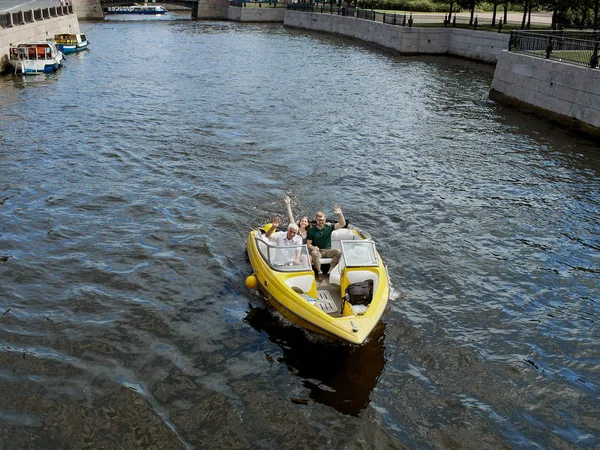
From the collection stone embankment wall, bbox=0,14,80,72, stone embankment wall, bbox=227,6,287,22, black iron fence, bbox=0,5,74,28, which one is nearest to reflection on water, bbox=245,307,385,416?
stone embankment wall, bbox=0,14,80,72

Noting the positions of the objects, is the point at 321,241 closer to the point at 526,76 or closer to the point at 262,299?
the point at 262,299

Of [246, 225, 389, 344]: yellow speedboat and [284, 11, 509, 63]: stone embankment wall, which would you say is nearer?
[246, 225, 389, 344]: yellow speedboat

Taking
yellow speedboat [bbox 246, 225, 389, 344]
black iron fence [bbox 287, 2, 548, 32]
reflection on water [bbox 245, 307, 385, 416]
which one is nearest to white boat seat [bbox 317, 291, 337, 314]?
yellow speedboat [bbox 246, 225, 389, 344]

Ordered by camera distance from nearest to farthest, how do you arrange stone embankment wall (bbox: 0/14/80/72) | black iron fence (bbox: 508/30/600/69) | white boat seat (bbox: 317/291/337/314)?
white boat seat (bbox: 317/291/337/314) → black iron fence (bbox: 508/30/600/69) → stone embankment wall (bbox: 0/14/80/72)

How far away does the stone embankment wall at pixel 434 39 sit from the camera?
4662 cm

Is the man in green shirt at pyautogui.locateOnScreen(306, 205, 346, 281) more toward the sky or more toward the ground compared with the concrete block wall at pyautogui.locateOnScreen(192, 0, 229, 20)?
more toward the ground

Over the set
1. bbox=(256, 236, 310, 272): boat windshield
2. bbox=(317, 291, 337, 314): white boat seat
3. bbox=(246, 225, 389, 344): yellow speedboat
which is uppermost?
bbox=(256, 236, 310, 272): boat windshield

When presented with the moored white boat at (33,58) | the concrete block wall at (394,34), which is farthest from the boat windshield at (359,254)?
the concrete block wall at (394,34)

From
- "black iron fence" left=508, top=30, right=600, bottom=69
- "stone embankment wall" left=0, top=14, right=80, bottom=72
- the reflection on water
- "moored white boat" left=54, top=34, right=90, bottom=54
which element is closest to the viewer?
the reflection on water

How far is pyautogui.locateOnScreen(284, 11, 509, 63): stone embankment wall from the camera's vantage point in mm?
46625

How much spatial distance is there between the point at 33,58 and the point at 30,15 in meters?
10.6

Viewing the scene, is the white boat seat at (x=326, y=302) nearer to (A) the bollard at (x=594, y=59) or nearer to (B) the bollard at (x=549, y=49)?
(A) the bollard at (x=594, y=59)

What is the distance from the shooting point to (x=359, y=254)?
13359 mm

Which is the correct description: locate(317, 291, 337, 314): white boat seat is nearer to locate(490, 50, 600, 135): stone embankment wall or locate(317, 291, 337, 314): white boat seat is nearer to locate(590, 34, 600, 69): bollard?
locate(490, 50, 600, 135): stone embankment wall
